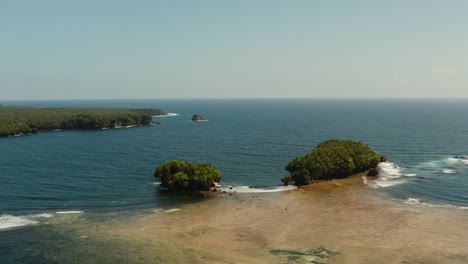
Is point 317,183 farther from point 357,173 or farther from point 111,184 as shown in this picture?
point 111,184

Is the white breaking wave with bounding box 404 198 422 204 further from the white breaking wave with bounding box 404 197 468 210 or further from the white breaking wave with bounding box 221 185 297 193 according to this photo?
the white breaking wave with bounding box 221 185 297 193

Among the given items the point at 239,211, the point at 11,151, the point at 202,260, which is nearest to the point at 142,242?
the point at 202,260

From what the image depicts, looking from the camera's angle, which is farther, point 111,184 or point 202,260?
point 111,184

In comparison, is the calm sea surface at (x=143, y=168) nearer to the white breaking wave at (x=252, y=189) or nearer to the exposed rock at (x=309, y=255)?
the white breaking wave at (x=252, y=189)

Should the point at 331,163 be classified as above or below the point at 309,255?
above

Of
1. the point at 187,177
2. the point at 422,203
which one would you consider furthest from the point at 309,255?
the point at 187,177

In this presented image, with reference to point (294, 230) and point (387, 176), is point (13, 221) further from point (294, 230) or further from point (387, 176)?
point (387, 176)
